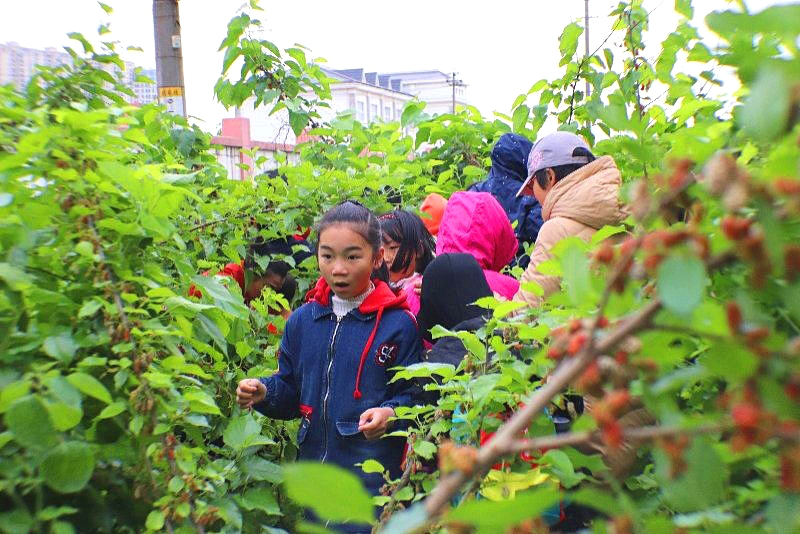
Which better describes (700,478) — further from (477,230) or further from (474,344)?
(477,230)

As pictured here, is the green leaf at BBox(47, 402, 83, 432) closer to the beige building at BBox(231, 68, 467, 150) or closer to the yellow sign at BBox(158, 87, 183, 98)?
the beige building at BBox(231, 68, 467, 150)

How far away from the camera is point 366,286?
303 centimetres

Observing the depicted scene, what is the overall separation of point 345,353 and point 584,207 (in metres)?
0.99

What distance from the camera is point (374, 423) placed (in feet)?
8.20

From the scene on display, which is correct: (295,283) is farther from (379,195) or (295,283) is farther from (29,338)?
(29,338)

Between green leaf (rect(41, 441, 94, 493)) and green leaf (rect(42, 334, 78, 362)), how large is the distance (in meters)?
0.15

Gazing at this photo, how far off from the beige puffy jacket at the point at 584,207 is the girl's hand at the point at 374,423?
718 millimetres

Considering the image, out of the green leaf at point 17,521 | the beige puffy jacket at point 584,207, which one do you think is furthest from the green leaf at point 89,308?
the beige puffy jacket at point 584,207

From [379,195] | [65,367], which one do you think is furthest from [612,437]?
[379,195]

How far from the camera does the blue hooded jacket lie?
163 inches

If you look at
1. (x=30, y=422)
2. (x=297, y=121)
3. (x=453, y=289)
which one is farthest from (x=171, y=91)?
(x=30, y=422)

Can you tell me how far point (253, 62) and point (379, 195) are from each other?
4.37ft

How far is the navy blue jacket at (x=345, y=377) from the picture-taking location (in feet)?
9.27

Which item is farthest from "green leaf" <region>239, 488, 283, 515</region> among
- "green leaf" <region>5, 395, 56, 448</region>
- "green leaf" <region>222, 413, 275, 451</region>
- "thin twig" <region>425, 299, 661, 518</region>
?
"thin twig" <region>425, 299, 661, 518</region>
